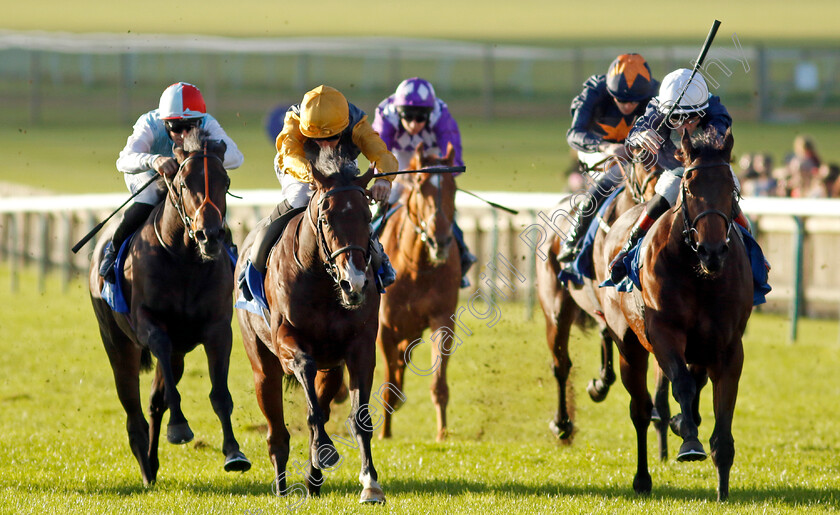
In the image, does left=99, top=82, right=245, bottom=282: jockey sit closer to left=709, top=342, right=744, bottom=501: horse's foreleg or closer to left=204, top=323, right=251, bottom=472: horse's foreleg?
left=204, top=323, right=251, bottom=472: horse's foreleg

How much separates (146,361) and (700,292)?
331 centimetres

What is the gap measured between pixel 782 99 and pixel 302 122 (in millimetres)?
33131

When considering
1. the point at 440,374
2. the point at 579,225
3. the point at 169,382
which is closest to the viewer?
the point at 169,382

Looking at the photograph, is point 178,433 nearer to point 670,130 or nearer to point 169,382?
point 169,382

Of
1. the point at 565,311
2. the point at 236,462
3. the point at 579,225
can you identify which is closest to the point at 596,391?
the point at 565,311

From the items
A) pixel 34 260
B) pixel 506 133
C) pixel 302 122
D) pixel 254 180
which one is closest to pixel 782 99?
pixel 506 133

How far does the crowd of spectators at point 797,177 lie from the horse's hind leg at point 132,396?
8.62 meters

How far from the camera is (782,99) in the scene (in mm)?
36000

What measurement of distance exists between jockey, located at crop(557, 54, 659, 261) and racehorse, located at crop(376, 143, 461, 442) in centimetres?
89

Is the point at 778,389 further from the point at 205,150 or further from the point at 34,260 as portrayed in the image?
the point at 34,260

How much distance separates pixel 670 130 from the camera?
→ 5.88 meters

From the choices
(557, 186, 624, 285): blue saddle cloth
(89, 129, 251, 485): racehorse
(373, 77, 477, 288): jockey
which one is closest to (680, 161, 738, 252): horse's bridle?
(557, 186, 624, 285): blue saddle cloth

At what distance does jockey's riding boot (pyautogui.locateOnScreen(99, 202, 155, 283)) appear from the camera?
612 cm

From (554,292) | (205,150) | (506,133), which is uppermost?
(506,133)
